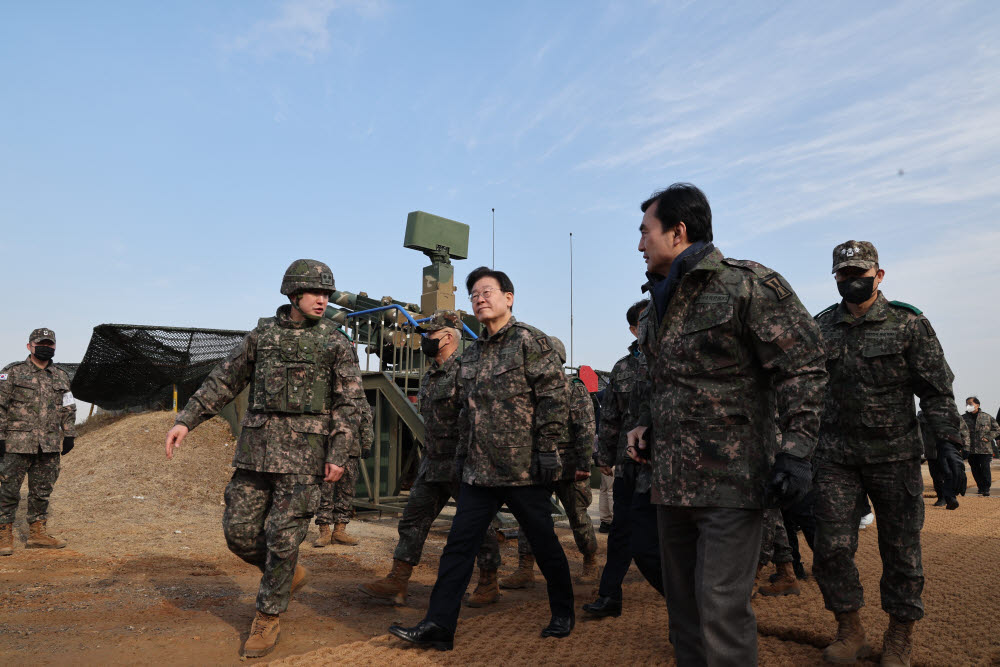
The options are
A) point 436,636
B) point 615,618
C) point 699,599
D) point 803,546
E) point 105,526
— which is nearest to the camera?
point 699,599

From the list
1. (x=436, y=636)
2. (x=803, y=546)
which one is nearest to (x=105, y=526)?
(x=436, y=636)

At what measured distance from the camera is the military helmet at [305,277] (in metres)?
4.05

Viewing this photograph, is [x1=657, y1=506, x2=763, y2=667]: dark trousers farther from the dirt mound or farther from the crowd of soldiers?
the dirt mound

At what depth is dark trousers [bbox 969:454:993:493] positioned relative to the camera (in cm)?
1420

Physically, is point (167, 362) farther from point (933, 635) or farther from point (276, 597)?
point (933, 635)

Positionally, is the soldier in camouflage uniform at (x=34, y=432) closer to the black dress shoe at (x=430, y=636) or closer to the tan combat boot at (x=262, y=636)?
the tan combat boot at (x=262, y=636)

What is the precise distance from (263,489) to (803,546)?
5722mm

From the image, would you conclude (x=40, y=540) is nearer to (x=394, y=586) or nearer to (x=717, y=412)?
(x=394, y=586)

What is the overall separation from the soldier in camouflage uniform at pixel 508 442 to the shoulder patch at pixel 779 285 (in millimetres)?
1752

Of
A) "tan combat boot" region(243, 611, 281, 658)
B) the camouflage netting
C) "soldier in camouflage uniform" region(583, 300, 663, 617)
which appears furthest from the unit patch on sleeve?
the camouflage netting

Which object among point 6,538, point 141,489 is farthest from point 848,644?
point 141,489

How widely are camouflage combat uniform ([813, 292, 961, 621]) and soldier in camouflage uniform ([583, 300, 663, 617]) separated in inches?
37.0

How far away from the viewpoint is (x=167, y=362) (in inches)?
480

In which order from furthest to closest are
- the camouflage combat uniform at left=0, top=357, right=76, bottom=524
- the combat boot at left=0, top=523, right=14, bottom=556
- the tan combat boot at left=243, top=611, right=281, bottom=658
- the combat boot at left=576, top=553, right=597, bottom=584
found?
1. the camouflage combat uniform at left=0, top=357, right=76, bottom=524
2. the combat boot at left=0, top=523, right=14, bottom=556
3. the combat boot at left=576, top=553, right=597, bottom=584
4. the tan combat boot at left=243, top=611, right=281, bottom=658
